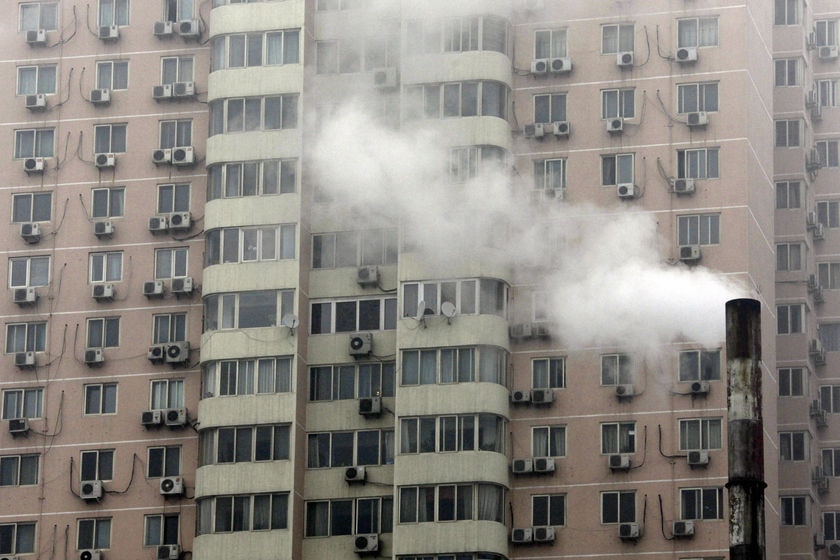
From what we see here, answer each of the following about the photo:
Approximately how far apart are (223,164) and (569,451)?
1521 cm

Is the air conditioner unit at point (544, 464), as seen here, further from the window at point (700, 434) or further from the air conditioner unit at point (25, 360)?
the air conditioner unit at point (25, 360)

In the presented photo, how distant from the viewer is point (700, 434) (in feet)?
287

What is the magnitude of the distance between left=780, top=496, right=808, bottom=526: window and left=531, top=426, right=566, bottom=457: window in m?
10.5

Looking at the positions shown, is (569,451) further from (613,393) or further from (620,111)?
(620,111)

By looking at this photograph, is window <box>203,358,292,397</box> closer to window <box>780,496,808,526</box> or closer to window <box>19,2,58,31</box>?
window <box>19,2,58,31</box>

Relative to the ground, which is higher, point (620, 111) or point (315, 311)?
point (620, 111)

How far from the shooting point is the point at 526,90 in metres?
91.8

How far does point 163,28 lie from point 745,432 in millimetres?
28914

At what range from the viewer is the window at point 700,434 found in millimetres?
87375

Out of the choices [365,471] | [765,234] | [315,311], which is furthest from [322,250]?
[765,234]

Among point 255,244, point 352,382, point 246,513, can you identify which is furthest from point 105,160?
point 246,513

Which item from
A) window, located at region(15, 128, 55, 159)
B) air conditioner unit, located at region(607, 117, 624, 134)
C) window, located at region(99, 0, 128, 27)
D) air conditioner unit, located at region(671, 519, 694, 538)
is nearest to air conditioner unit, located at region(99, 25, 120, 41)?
window, located at region(99, 0, 128, 27)

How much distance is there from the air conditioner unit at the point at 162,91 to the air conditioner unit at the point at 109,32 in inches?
99.4

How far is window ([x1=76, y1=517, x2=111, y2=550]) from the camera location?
91062mm
